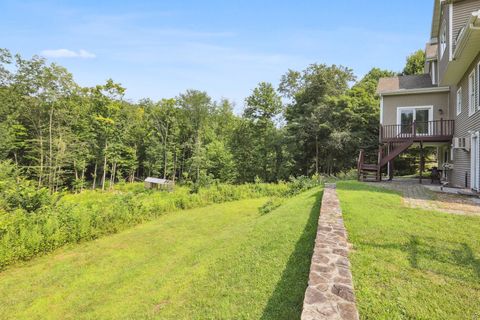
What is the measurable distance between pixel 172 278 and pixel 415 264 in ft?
13.6

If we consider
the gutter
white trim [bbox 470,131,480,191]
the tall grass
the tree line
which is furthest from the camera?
the tree line

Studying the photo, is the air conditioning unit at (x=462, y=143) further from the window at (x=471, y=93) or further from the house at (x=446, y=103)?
the window at (x=471, y=93)

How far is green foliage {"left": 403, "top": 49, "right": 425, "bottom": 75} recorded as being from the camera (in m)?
22.2

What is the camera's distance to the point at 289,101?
24.2 m

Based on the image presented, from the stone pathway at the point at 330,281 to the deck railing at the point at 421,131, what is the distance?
9.05m

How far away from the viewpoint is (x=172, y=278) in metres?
4.77

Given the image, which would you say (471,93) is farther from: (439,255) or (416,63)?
(416,63)

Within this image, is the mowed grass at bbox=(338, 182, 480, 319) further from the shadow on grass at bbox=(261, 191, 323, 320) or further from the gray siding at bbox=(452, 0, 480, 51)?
the gray siding at bbox=(452, 0, 480, 51)

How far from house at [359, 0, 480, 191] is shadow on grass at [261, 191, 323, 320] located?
6768mm

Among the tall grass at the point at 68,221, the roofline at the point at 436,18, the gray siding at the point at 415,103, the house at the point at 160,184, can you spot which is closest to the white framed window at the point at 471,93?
the gray siding at the point at 415,103

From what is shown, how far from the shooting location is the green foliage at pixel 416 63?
22219 mm

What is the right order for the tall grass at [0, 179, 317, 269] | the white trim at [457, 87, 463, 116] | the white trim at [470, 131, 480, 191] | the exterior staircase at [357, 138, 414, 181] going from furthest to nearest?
the exterior staircase at [357, 138, 414, 181] → the white trim at [457, 87, 463, 116] → the white trim at [470, 131, 480, 191] → the tall grass at [0, 179, 317, 269]

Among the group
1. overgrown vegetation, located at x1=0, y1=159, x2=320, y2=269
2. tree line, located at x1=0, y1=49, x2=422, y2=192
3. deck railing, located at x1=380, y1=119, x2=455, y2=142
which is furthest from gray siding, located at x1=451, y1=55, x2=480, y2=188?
tree line, located at x1=0, y1=49, x2=422, y2=192

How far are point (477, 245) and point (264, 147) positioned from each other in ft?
68.8
